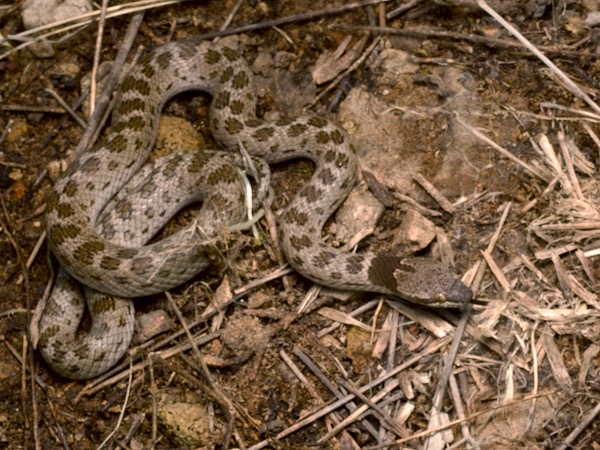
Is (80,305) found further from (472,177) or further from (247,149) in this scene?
(472,177)

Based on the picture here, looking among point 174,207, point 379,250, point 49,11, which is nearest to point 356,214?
point 379,250

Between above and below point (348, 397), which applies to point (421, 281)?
above

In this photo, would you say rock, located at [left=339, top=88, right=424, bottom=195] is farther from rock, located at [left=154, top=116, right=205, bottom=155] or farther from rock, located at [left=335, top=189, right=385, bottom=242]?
rock, located at [left=154, top=116, right=205, bottom=155]

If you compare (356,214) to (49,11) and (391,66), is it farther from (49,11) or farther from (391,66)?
(49,11)

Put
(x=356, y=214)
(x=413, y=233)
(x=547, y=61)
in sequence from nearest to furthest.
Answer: (x=547, y=61), (x=413, y=233), (x=356, y=214)

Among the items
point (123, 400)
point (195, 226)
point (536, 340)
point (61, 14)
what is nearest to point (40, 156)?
point (61, 14)
